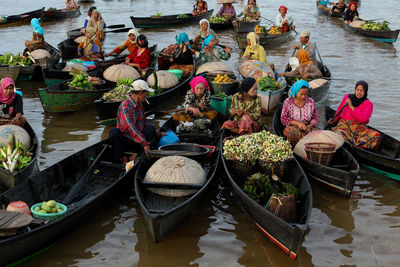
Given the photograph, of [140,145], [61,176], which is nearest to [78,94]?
[140,145]

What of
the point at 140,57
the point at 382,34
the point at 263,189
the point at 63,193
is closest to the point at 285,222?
the point at 263,189

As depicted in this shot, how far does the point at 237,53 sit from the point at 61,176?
999 centimetres

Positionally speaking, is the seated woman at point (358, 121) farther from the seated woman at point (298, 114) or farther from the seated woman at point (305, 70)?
the seated woman at point (305, 70)

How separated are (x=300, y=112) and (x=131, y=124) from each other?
2.72 m

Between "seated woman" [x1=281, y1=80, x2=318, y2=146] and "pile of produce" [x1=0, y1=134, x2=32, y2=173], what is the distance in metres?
3.93

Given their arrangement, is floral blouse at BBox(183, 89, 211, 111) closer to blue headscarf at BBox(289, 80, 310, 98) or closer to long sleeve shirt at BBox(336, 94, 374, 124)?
blue headscarf at BBox(289, 80, 310, 98)

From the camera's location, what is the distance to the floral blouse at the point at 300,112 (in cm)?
613

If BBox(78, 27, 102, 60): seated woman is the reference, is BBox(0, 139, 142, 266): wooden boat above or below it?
below

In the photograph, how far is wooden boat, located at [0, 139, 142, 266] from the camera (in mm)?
3809

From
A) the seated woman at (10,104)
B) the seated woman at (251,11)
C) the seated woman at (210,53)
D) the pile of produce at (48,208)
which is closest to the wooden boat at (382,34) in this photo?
the seated woman at (251,11)

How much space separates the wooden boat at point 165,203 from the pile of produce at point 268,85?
222 cm

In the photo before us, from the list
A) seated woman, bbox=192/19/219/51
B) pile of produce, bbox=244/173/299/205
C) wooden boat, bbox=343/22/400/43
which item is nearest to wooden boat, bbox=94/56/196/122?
seated woman, bbox=192/19/219/51

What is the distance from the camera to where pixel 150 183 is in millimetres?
4766

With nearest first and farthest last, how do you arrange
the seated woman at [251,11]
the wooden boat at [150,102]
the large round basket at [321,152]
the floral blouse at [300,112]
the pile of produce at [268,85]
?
the large round basket at [321,152], the floral blouse at [300,112], the wooden boat at [150,102], the pile of produce at [268,85], the seated woman at [251,11]
